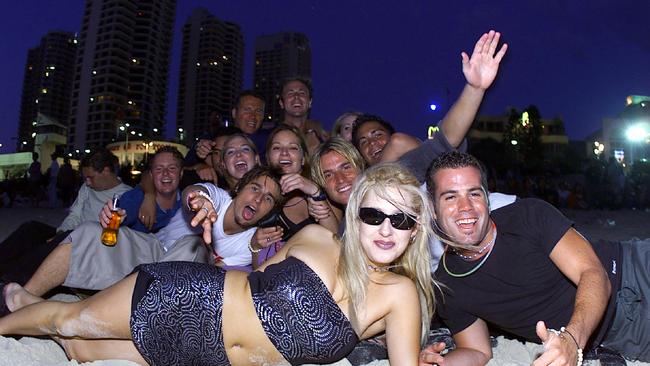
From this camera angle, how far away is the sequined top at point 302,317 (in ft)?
8.18

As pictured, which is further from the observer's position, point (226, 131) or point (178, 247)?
point (226, 131)

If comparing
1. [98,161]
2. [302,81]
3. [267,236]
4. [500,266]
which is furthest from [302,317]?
[302,81]

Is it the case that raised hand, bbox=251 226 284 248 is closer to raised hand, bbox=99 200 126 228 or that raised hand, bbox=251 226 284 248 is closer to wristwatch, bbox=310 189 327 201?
wristwatch, bbox=310 189 327 201

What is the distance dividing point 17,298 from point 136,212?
151cm

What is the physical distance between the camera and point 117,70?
353 feet

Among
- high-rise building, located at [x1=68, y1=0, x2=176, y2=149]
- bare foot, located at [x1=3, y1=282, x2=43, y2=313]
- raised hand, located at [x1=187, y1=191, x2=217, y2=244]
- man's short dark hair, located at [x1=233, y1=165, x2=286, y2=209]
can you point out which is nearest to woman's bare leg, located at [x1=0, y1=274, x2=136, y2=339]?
bare foot, located at [x1=3, y1=282, x2=43, y2=313]

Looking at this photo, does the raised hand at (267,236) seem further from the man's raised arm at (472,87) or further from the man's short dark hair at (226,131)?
the man's short dark hair at (226,131)

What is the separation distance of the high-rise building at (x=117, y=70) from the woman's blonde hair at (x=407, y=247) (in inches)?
4091

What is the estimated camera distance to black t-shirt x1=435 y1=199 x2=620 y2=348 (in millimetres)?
2873

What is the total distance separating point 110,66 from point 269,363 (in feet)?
391

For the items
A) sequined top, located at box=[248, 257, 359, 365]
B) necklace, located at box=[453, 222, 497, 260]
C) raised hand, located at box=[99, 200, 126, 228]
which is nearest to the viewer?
sequined top, located at box=[248, 257, 359, 365]

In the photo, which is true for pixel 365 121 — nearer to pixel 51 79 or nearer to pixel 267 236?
pixel 267 236

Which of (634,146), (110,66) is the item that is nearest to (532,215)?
(634,146)

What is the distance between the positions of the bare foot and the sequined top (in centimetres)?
174
